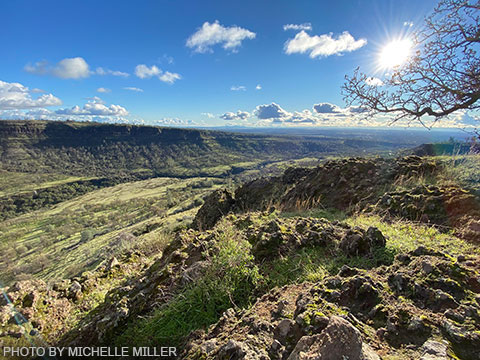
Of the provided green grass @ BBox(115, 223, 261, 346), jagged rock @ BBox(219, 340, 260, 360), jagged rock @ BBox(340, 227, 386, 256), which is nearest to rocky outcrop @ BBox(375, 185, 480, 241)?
jagged rock @ BBox(340, 227, 386, 256)

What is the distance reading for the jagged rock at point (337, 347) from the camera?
1949 millimetres

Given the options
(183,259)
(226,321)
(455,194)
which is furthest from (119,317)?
(455,194)

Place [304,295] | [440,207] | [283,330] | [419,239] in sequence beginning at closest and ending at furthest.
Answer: [283,330]
[304,295]
[419,239]
[440,207]

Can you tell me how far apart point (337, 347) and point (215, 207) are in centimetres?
1100

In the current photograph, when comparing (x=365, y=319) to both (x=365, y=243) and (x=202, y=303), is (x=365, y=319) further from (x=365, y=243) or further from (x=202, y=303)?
(x=202, y=303)

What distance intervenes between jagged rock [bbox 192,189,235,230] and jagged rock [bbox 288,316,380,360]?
9.74 m

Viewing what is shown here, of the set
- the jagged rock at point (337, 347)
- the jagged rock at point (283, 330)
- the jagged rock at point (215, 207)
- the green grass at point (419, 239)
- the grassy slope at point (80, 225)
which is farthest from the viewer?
the grassy slope at point (80, 225)

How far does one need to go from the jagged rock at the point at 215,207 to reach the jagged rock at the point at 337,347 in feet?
32.0

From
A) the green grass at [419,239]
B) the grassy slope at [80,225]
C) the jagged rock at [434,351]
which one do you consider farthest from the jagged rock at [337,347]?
the grassy slope at [80,225]

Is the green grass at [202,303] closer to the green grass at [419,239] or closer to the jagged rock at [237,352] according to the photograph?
the jagged rock at [237,352]

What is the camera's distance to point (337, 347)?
197cm

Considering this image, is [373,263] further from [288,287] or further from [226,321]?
[226,321]

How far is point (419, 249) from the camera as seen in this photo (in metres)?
3.67

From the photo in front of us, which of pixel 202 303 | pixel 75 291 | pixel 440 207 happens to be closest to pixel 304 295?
pixel 202 303
